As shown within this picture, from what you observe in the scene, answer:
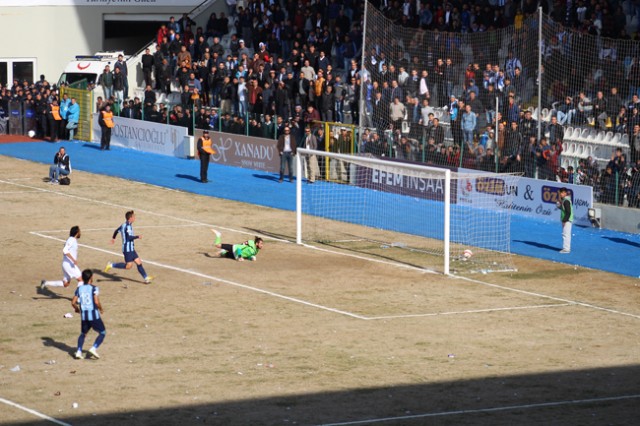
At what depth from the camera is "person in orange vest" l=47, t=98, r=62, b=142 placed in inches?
1964

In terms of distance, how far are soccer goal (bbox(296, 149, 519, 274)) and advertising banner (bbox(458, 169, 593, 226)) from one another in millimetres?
43

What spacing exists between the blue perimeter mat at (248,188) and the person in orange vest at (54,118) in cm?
45

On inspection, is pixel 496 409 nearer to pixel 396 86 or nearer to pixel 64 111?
pixel 396 86

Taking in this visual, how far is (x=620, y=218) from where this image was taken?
33.8m

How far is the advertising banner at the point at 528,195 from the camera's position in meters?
34.3

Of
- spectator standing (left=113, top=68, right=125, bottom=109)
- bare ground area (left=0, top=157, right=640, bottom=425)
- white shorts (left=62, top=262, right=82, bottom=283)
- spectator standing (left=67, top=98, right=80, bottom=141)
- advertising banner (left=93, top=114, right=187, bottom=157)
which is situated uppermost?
spectator standing (left=113, top=68, right=125, bottom=109)

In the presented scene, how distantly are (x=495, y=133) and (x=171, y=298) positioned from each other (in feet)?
46.9

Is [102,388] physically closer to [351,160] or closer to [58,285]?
[58,285]

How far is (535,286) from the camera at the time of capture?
27281mm

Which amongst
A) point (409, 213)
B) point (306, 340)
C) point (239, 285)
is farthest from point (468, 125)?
point (306, 340)

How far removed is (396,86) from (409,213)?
5445 millimetres

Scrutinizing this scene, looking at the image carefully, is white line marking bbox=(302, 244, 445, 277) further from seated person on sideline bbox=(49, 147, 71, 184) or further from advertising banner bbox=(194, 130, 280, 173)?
advertising banner bbox=(194, 130, 280, 173)

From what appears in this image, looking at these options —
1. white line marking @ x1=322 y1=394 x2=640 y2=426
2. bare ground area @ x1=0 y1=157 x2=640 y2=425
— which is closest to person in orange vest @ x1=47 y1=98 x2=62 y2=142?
bare ground area @ x1=0 y1=157 x2=640 y2=425

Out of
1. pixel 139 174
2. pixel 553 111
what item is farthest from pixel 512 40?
pixel 139 174
